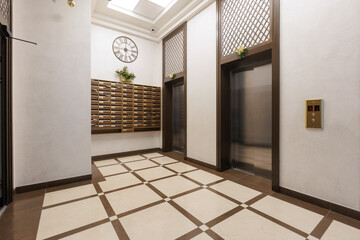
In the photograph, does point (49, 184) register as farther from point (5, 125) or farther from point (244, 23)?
point (244, 23)

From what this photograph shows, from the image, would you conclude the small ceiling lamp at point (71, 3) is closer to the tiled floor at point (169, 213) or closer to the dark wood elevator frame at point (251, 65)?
the dark wood elevator frame at point (251, 65)

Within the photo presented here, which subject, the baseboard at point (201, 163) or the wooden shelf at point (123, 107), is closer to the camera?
the baseboard at point (201, 163)

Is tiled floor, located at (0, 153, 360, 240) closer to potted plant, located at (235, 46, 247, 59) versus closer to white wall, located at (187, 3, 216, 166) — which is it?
white wall, located at (187, 3, 216, 166)

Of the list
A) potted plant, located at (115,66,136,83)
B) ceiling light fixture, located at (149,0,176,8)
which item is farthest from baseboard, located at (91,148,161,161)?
ceiling light fixture, located at (149,0,176,8)

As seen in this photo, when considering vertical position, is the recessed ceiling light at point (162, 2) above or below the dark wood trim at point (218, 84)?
above

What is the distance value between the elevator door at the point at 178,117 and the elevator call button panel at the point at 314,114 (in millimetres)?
2979

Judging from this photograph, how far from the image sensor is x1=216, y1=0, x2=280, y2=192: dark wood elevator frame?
231cm

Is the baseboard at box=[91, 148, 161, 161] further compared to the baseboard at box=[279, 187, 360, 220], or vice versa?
the baseboard at box=[91, 148, 161, 161]

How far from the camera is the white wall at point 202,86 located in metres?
3.35

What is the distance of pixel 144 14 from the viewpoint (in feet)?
13.7

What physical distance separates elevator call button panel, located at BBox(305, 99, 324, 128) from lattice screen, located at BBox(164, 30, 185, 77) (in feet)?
9.35

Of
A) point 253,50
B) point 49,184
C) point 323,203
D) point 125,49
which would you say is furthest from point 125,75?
point 323,203

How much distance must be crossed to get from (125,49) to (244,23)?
3.11 metres

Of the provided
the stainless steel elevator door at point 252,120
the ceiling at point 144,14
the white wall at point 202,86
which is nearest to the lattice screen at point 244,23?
the white wall at point 202,86
